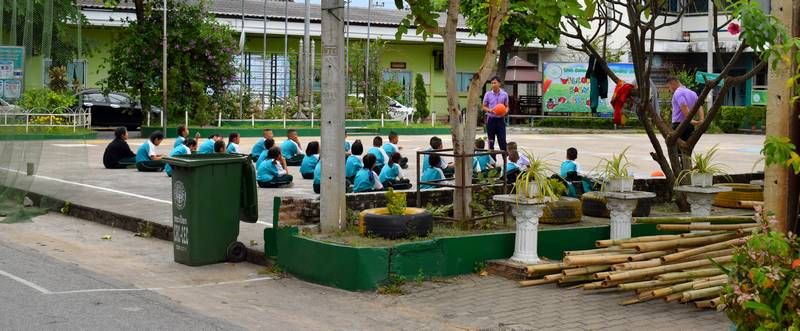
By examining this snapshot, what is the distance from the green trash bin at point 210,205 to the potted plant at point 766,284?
20.9 ft

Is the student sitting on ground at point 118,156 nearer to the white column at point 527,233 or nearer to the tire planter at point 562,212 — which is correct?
the tire planter at point 562,212

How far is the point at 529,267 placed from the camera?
9.55m

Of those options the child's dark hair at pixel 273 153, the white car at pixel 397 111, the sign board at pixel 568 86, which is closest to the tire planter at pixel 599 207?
the child's dark hair at pixel 273 153

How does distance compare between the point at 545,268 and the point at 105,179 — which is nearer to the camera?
the point at 545,268

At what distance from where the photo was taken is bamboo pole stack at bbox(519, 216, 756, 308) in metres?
8.42

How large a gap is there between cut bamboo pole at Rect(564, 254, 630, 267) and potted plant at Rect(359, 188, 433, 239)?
151 cm

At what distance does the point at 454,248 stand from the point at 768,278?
5090mm

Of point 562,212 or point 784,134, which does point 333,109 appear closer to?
point 562,212

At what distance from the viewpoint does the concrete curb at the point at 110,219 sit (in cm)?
1103

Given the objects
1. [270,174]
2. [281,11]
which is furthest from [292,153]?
[281,11]

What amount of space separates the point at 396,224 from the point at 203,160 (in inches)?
84.7

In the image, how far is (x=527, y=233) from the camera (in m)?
9.92

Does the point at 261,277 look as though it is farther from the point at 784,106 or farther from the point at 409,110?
the point at 409,110

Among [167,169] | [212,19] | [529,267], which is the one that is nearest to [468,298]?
[529,267]
